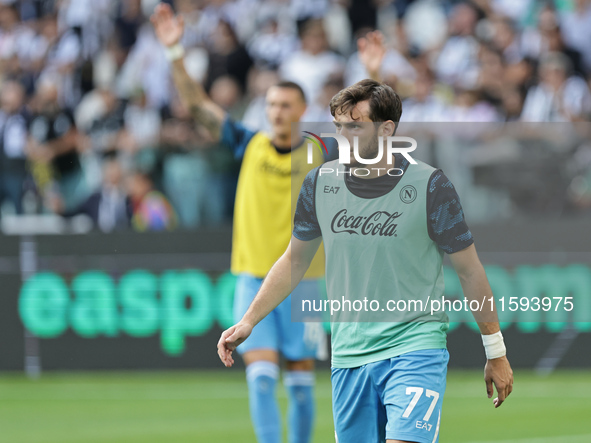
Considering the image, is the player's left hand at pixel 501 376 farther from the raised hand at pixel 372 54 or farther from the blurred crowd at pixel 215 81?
the blurred crowd at pixel 215 81

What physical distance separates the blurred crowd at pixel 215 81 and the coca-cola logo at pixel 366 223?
23.1 feet

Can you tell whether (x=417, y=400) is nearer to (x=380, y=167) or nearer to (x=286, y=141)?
(x=380, y=167)

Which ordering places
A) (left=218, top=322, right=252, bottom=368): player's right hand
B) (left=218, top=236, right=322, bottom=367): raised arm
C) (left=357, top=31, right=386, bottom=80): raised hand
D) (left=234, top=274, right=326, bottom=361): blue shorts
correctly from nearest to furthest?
(left=218, top=322, right=252, bottom=368): player's right hand → (left=218, top=236, right=322, bottom=367): raised arm → (left=357, top=31, right=386, bottom=80): raised hand → (left=234, top=274, right=326, bottom=361): blue shorts

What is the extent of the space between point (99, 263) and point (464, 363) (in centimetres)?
476

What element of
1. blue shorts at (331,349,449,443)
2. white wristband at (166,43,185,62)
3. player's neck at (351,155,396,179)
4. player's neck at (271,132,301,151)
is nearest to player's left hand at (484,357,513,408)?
blue shorts at (331,349,449,443)

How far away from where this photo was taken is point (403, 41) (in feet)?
44.3

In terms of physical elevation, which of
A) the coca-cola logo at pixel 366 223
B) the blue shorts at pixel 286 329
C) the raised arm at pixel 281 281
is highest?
the coca-cola logo at pixel 366 223

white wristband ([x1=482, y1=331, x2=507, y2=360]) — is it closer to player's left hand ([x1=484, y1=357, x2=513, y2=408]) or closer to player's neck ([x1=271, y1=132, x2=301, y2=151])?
player's left hand ([x1=484, y1=357, x2=513, y2=408])

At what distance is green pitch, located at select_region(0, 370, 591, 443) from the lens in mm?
8742

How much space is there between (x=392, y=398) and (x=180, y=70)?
3.70m

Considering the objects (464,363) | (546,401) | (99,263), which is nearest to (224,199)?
(99,263)

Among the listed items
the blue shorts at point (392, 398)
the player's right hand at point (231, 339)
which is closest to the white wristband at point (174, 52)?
the player's right hand at point (231, 339)

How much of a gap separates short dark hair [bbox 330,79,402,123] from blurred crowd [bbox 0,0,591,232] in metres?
7.08

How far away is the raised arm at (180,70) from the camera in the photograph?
693 cm
